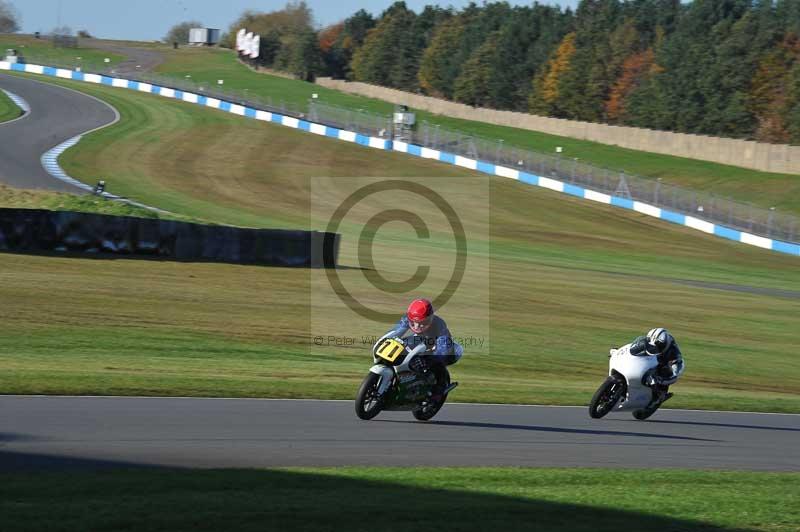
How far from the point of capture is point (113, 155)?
5553 cm

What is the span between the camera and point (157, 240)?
27.9 meters

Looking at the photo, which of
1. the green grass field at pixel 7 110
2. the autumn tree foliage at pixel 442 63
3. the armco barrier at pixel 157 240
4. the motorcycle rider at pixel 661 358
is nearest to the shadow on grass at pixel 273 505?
the motorcycle rider at pixel 661 358

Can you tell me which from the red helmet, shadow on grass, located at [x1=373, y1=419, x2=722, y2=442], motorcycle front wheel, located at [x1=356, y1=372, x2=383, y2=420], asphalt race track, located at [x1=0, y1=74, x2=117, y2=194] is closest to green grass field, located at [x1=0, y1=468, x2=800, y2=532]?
motorcycle front wheel, located at [x1=356, y1=372, x2=383, y2=420]

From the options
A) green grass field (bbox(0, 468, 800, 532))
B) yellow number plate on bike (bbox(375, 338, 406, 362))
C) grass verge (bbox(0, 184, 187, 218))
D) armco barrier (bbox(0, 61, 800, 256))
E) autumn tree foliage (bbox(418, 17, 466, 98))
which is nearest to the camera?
green grass field (bbox(0, 468, 800, 532))

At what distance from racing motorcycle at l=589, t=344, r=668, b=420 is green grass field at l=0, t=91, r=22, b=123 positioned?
175 feet

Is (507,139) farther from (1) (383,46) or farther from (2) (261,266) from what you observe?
(2) (261,266)

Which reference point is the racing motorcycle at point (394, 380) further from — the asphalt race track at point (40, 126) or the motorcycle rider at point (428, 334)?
the asphalt race track at point (40, 126)

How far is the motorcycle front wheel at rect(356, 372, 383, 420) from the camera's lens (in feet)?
44.4

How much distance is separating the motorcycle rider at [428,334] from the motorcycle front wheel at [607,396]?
8.85ft

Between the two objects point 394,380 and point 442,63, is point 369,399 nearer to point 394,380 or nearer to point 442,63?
point 394,380

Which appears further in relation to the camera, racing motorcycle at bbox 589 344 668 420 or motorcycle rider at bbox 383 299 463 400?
racing motorcycle at bbox 589 344 668 420

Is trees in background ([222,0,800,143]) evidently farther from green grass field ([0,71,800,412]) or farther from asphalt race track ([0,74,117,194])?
asphalt race track ([0,74,117,194])

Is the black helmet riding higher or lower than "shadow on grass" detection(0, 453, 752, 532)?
higher

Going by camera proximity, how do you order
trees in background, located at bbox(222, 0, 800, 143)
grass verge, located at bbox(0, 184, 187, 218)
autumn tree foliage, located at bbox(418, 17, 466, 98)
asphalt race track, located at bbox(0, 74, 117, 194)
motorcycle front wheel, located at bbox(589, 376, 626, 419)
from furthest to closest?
autumn tree foliage, located at bbox(418, 17, 466, 98), trees in background, located at bbox(222, 0, 800, 143), asphalt race track, located at bbox(0, 74, 117, 194), grass verge, located at bbox(0, 184, 187, 218), motorcycle front wheel, located at bbox(589, 376, 626, 419)
